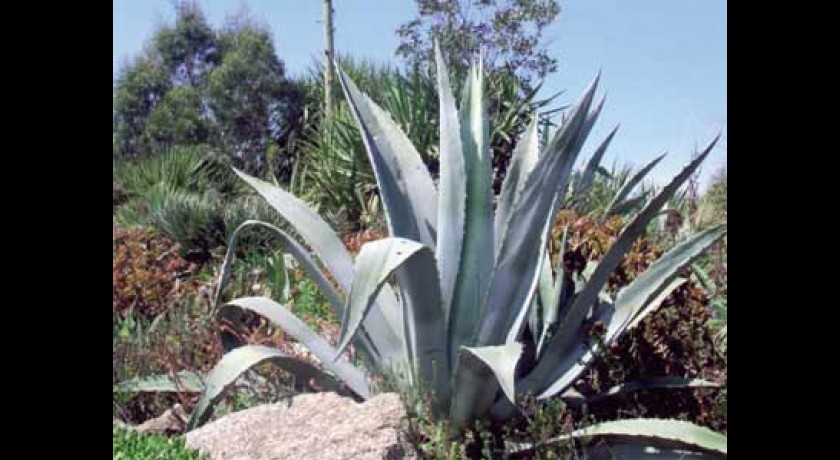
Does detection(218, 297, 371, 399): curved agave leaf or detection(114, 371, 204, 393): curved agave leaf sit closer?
detection(218, 297, 371, 399): curved agave leaf

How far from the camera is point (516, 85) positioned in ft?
44.3

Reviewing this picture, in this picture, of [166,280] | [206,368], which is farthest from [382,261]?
[166,280]

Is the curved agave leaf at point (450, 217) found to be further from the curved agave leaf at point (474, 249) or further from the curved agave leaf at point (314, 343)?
the curved agave leaf at point (314, 343)

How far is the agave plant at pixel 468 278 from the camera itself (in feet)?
12.8

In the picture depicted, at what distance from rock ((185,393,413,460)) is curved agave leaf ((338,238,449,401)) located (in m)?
0.20

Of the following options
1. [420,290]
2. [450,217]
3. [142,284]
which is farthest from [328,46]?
[420,290]

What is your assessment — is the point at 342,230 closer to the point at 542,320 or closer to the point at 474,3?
the point at 542,320

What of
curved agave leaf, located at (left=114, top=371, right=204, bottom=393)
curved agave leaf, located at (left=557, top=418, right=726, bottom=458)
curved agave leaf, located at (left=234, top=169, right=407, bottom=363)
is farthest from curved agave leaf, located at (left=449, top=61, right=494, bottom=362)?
curved agave leaf, located at (left=114, top=371, right=204, bottom=393)

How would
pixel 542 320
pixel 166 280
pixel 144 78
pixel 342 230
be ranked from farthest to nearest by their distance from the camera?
pixel 144 78, pixel 342 230, pixel 166 280, pixel 542 320

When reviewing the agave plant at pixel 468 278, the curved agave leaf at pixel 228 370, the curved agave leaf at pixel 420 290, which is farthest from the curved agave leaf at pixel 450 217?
the curved agave leaf at pixel 228 370

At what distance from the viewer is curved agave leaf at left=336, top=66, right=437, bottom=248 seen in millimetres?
4090

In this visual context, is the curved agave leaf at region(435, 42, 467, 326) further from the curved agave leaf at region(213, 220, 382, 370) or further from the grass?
the grass

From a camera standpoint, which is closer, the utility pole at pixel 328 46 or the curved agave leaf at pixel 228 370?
the curved agave leaf at pixel 228 370
